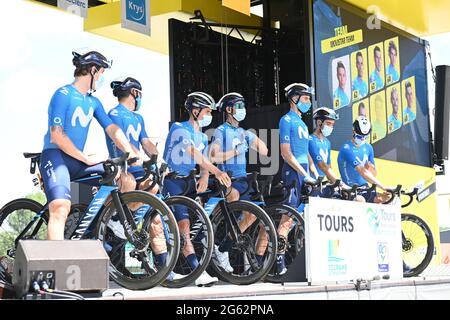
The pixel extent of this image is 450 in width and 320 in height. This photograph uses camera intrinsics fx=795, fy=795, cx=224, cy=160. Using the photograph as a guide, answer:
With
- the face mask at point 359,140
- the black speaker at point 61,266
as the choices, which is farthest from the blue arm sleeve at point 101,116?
the face mask at point 359,140

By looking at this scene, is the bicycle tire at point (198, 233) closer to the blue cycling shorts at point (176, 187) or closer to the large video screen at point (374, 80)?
the blue cycling shorts at point (176, 187)

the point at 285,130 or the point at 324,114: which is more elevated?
the point at 324,114

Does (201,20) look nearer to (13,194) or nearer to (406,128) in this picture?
(406,128)

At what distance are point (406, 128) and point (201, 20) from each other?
11.4ft

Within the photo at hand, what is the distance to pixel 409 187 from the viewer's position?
37.1ft

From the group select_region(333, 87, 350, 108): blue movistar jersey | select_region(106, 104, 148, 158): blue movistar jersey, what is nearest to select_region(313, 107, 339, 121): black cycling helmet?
select_region(333, 87, 350, 108): blue movistar jersey

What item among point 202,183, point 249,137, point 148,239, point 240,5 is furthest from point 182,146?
point 148,239

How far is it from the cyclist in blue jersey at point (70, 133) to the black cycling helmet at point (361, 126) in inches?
165

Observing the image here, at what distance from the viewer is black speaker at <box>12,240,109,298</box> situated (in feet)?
14.0

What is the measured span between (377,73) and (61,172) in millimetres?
6057

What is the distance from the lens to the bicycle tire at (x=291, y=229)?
289 inches

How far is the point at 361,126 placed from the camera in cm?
984

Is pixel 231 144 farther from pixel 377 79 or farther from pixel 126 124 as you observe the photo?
pixel 377 79

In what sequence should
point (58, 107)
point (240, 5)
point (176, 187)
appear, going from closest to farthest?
point (58, 107) → point (176, 187) → point (240, 5)
